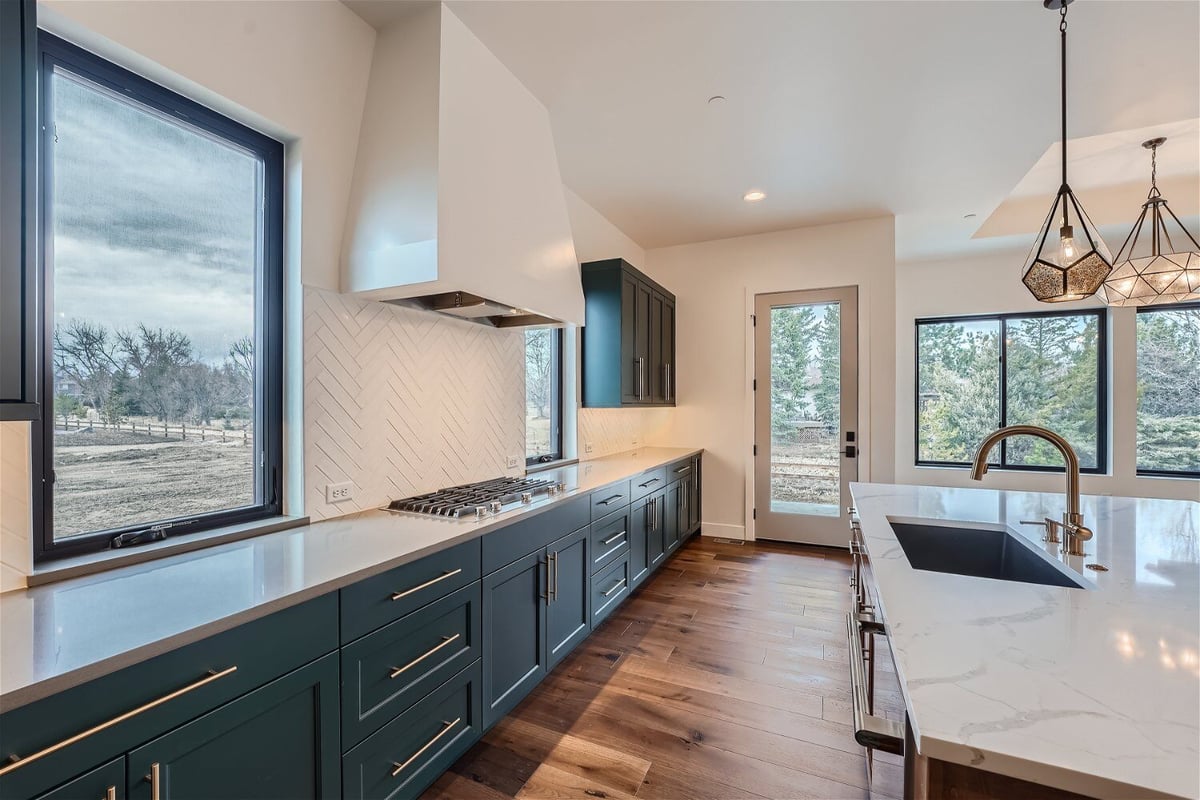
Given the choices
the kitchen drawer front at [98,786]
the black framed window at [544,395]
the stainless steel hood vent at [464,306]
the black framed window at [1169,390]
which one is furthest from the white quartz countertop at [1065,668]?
the black framed window at [1169,390]

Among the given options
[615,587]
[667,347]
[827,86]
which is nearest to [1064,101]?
[827,86]

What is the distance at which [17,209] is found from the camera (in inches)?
38.6

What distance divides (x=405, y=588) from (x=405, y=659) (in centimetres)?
23

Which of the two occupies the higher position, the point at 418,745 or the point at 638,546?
the point at 638,546

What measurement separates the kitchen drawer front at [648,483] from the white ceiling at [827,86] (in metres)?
2.10

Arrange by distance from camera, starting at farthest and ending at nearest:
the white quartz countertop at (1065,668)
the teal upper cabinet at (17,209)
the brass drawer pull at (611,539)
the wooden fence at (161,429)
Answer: the brass drawer pull at (611,539) → the wooden fence at (161,429) → the teal upper cabinet at (17,209) → the white quartz countertop at (1065,668)

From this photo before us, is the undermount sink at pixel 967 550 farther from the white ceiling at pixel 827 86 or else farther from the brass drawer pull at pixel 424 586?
the white ceiling at pixel 827 86

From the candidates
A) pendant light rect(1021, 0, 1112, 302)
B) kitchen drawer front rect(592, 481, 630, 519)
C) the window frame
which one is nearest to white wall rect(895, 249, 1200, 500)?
the window frame

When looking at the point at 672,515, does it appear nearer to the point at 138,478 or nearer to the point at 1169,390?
the point at 138,478

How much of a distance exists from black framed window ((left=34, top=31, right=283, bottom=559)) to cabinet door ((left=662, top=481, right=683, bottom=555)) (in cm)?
271

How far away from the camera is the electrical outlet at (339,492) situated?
1.92 metres

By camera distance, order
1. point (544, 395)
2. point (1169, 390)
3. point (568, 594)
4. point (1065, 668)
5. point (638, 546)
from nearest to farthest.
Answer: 1. point (1065, 668)
2. point (568, 594)
3. point (638, 546)
4. point (544, 395)
5. point (1169, 390)

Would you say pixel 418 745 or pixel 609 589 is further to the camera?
pixel 609 589

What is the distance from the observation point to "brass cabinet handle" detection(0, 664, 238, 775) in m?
0.80
